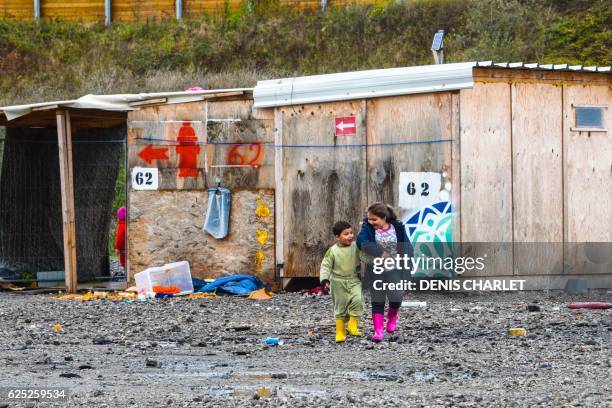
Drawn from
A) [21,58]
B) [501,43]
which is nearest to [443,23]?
[501,43]

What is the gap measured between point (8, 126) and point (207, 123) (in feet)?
12.1

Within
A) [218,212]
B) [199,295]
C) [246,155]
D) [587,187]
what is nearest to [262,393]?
[199,295]

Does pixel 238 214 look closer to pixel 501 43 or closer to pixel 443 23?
pixel 501 43

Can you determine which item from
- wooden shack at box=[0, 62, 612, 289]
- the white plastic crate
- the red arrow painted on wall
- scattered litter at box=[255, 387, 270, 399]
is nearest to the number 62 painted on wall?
wooden shack at box=[0, 62, 612, 289]

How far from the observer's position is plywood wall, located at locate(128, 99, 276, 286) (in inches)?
703

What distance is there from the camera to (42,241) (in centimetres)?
2052

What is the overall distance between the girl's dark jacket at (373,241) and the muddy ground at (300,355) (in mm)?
842

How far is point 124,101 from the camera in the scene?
18.2 metres

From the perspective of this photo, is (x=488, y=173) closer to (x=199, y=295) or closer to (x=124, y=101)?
(x=199, y=295)

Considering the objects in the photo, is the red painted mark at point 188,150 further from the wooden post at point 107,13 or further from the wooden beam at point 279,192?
the wooden post at point 107,13

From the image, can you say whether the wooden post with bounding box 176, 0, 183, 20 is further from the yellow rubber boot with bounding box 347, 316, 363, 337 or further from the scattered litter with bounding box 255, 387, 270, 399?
the scattered litter with bounding box 255, 387, 270, 399

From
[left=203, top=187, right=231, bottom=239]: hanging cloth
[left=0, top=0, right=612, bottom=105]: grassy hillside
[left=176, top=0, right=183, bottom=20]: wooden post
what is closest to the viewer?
[left=203, top=187, right=231, bottom=239]: hanging cloth

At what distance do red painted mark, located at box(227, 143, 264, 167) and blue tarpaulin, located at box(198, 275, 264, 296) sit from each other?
169cm

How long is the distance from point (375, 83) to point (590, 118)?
118 inches
